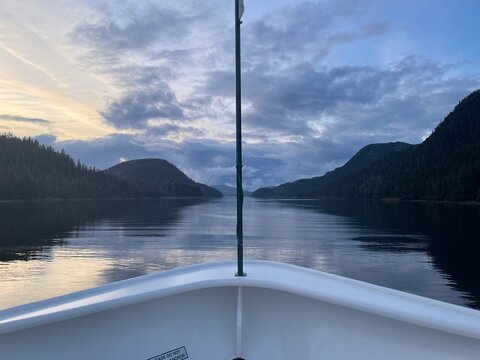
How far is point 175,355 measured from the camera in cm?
460

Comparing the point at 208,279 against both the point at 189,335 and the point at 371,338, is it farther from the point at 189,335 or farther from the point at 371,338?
the point at 371,338

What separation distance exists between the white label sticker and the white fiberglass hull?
0.03 ft

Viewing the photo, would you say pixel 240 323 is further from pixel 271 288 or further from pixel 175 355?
pixel 175 355

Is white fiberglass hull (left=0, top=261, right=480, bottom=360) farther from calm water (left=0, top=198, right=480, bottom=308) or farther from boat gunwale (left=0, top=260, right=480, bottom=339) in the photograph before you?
calm water (left=0, top=198, right=480, bottom=308)

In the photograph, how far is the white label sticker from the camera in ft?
→ 14.9

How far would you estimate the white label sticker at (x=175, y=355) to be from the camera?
4.55 metres

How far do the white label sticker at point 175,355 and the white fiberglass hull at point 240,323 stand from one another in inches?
0.4

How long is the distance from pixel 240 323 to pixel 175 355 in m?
0.75

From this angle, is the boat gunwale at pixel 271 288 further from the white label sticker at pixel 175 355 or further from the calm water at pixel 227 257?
the calm water at pixel 227 257

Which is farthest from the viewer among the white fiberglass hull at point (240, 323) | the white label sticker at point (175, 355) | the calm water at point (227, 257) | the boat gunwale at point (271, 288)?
the calm water at point (227, 257)

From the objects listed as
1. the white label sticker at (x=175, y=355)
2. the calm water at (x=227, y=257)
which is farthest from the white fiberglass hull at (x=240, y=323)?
the calm water at (x=227, y=257)

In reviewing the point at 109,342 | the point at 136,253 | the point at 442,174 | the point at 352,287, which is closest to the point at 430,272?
the point at 136,253

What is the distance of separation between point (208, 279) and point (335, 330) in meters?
1.43

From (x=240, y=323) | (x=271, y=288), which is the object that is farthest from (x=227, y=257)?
(x=271, y=288)
